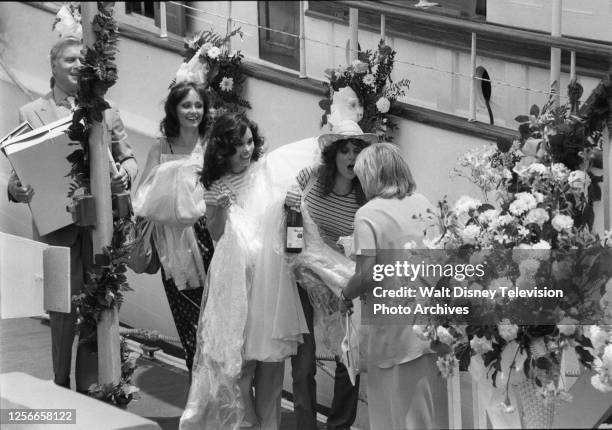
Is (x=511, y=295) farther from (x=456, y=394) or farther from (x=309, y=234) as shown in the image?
(x=309, y=234)

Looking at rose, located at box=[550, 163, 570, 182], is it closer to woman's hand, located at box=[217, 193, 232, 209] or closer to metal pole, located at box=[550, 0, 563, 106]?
metal pole, located at box=[550, 0, 563, 106]

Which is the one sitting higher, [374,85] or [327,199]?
[374,85]

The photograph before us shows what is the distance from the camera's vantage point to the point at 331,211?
609 centimetres

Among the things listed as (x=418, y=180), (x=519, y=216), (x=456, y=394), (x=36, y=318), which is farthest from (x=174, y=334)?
(x=519, y=216)

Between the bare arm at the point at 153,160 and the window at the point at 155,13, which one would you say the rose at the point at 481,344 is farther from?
the window at the point at 155,13

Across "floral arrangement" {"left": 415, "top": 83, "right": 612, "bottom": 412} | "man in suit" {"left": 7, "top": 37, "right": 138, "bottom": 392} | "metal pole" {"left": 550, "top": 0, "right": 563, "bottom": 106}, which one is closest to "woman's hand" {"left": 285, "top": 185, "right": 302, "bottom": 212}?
"man in suit" {"left": 7, "top": 37, "right": 138, "bottom": 392}

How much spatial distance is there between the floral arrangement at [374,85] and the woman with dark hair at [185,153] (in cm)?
77

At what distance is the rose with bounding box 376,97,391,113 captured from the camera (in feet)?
22.4

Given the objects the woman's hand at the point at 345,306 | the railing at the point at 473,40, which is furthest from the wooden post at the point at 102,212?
the railing at the point at 473,40

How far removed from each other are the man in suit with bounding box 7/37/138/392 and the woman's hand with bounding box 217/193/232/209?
0.48 metres

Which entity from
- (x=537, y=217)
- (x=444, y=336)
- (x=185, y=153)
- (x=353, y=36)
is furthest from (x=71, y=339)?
(x=537, y=217)

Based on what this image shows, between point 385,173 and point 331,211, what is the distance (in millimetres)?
683

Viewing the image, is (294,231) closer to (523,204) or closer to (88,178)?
(88,178)

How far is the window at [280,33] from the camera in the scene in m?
8.66
